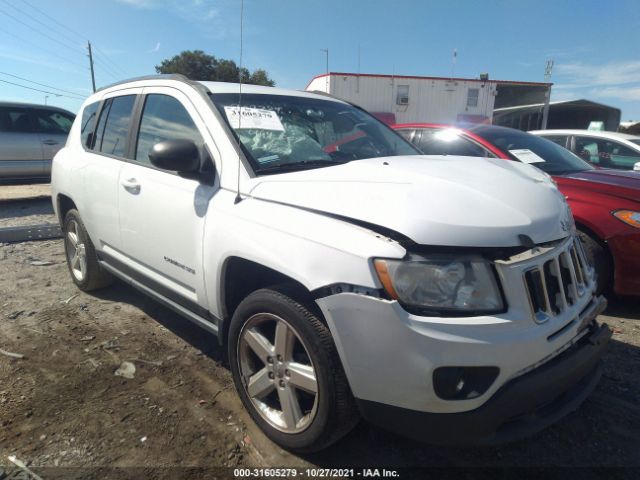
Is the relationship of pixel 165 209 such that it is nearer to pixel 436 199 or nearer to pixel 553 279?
pixel 436 199

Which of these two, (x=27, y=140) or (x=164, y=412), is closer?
(x=164, y=412)

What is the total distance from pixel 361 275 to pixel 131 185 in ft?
6.39

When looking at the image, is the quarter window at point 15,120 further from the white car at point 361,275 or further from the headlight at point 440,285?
the headlight at point 440,285

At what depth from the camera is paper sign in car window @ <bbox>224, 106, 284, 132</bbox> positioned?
243cm

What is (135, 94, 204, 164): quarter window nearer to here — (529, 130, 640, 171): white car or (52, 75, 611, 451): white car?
(52, 75, 611, 451): white car

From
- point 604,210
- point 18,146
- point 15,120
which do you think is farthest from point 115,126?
point 15,120

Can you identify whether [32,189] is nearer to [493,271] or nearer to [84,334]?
[84,334]

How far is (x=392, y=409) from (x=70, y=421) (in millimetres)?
1738

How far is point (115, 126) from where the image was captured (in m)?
3.42

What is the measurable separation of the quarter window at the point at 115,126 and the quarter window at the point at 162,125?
0.24 metres

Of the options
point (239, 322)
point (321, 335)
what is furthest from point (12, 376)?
point (321, 335)

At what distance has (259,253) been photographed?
196cm

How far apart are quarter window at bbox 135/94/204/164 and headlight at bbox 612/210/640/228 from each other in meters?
3.16

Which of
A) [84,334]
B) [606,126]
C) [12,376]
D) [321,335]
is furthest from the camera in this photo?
[606,126]
